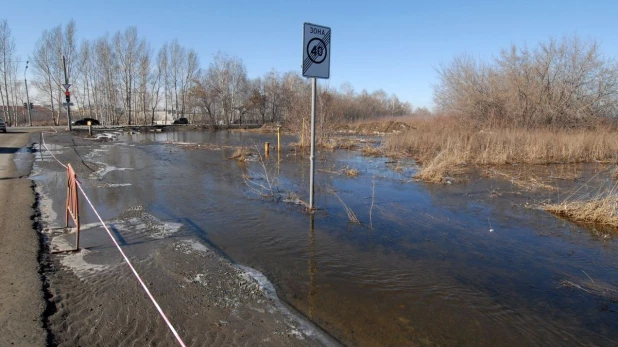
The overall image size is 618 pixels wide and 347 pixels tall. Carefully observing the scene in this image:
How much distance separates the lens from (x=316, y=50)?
21.6 feet

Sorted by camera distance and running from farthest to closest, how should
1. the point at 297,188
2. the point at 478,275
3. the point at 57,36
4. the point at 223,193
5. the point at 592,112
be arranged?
the point at 57,36
the point at 592,112
the point at 297,188
the point at 223,193
the point at 478,275

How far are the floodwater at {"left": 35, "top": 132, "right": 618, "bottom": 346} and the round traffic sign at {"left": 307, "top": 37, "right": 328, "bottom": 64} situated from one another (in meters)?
3.08

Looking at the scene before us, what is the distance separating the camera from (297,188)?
10328 millimetres

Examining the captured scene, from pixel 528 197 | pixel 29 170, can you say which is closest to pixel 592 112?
pixel 528 197

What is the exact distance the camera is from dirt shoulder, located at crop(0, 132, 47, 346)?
304 centimetres

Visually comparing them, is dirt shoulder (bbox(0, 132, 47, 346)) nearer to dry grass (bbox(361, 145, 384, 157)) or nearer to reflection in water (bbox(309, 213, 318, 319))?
reflection in water (bbox(309, 213, 318, 319))

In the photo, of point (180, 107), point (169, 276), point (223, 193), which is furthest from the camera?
point (180, 107)

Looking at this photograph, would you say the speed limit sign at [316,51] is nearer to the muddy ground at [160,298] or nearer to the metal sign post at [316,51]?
the metal sign post at [316,51]

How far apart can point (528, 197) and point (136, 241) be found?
9509 millimetres

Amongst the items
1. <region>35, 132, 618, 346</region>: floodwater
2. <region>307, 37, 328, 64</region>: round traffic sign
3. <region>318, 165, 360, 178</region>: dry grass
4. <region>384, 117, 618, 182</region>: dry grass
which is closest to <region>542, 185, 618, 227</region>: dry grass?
<region>35, 132, 618, 346</region>: floodwater

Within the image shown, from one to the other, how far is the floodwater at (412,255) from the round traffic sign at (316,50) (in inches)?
121

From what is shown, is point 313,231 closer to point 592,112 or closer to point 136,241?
point 136,241

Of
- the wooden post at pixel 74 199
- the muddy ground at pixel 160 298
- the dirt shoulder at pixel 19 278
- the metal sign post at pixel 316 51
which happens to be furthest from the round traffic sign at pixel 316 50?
the dirt shoulder at pixel 19 278

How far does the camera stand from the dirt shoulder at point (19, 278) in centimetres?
304
